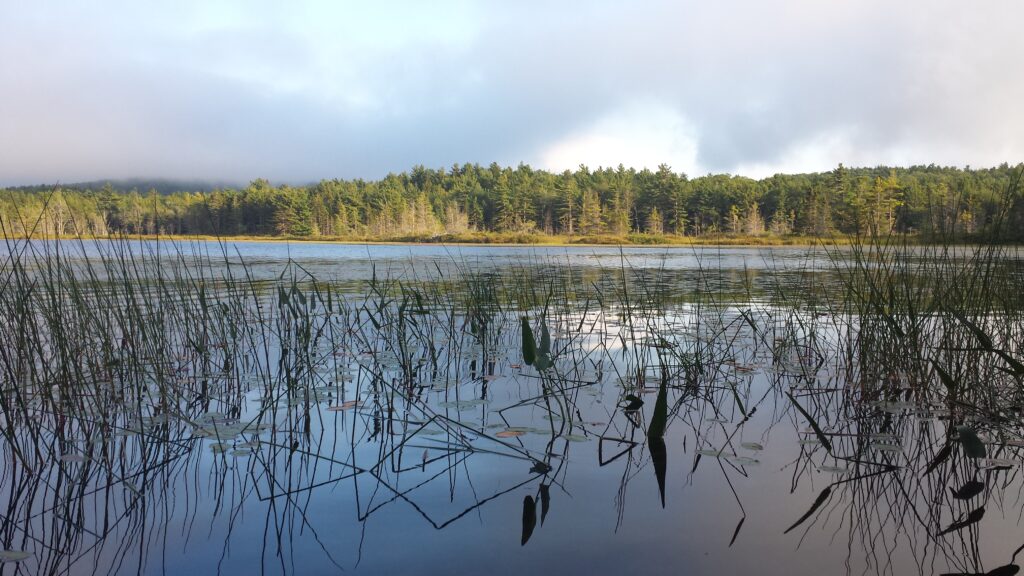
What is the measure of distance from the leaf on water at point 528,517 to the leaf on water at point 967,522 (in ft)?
3.62

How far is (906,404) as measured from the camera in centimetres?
245

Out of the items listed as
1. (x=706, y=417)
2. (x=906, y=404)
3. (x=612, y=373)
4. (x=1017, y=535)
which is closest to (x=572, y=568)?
(x=1017, y=535)

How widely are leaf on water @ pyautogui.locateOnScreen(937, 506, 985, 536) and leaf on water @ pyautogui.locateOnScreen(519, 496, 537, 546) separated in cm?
110

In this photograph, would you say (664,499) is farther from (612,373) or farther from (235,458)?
(612,373)

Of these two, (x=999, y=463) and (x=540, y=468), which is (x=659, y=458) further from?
(x=999, y=463)

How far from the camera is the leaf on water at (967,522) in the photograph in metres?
1.60

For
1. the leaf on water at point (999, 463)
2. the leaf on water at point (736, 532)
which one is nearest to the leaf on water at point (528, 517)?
the leaf on water at point (736, 532)

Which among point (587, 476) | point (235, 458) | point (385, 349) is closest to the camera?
point (587, 476)

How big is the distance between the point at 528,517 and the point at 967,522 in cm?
124

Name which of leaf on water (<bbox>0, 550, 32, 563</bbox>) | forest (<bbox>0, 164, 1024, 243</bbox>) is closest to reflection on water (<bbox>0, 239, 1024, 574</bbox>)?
leaf on water (<bbox>0, 550, 32, 563</bbox>)

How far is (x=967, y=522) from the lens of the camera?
164cm

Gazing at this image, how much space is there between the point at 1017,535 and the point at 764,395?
1498 mm

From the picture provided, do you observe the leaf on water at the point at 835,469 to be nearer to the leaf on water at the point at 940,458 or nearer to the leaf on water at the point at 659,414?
the leaf on water at the point at 940,458

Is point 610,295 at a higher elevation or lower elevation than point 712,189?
lower
